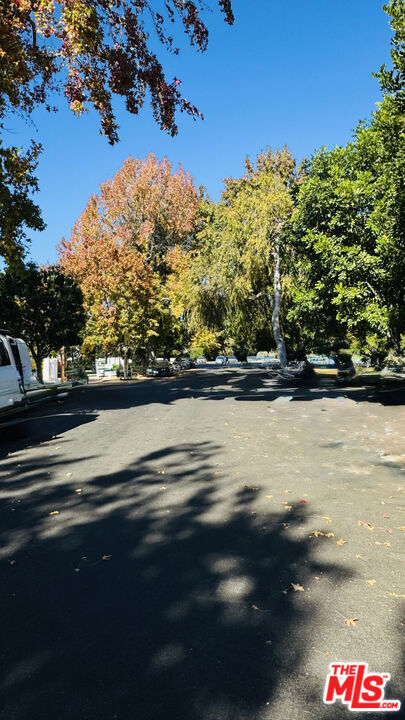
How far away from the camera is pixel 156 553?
4.16 m

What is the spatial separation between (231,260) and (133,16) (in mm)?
20343

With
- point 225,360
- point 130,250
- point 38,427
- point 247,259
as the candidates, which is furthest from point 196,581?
point 225,360

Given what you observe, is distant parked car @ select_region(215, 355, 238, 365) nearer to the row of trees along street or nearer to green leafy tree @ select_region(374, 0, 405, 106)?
the row of trees along street

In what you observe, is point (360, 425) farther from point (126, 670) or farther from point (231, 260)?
point (231, 260)

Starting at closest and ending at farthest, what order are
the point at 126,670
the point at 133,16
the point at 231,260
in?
1. the point at 126,670
2. the point at 133,16
3. the point at 231,260

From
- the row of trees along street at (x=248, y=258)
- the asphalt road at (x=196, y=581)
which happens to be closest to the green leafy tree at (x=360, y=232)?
the row of trees along street at (x=248, y=258)

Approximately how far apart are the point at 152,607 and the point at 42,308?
2593 centimetres

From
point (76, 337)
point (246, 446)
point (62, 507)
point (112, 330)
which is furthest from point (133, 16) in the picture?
point (112, 330)

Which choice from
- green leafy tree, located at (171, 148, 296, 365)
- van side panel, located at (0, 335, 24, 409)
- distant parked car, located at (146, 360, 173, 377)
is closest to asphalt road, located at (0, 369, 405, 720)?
van side panel, located at (0, 335, 24, 409)

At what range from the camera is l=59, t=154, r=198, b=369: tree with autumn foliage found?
36.4 metres

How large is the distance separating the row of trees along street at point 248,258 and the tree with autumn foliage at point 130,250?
119 millimetres

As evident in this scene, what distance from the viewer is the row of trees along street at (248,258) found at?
43.1 ft

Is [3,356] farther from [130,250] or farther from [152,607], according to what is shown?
[130,250]

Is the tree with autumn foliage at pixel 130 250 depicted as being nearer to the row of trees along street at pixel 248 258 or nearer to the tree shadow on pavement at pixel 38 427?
the row of trees along street at pixel 248 258
